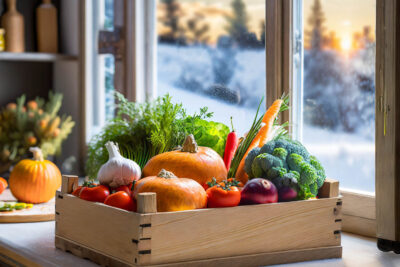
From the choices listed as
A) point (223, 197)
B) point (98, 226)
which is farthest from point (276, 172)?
point (98, 226)

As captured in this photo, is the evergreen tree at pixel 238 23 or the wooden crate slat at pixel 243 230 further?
the evergreen tree at pixel 238 23

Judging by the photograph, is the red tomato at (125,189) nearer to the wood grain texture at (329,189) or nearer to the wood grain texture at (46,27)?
the wood grain texture at (329,189)

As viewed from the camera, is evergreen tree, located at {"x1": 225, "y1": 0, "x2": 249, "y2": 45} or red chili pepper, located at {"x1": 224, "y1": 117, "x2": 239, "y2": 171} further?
evergreen tree, located at {"x1": 225, "y1": 0, "x2": 249, "y2": 45}

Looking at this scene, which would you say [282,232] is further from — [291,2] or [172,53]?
[172,53]

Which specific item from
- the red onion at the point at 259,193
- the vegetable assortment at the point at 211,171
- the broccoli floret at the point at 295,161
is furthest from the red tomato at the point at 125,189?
the broccoli floret at the point at 295,161

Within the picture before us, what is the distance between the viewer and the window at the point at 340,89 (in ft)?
4.81

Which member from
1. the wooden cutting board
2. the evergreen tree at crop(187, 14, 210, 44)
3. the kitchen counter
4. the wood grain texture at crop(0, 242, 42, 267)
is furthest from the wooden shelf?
the wood grain texture at crop(0, 242, 42, 267)

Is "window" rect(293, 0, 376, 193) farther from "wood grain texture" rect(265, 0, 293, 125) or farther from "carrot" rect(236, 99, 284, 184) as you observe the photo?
"carrot" rect(236, 99, 284, 184)

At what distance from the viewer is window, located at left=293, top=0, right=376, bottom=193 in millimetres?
1466

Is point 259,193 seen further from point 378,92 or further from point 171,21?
point 171,21

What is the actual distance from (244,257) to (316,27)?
2.47ft

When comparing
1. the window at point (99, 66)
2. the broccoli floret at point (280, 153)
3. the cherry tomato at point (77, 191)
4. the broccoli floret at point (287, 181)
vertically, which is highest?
the window at point (99, 66)

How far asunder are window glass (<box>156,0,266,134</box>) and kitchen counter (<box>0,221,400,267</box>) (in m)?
0.58

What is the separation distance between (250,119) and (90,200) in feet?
2.46
